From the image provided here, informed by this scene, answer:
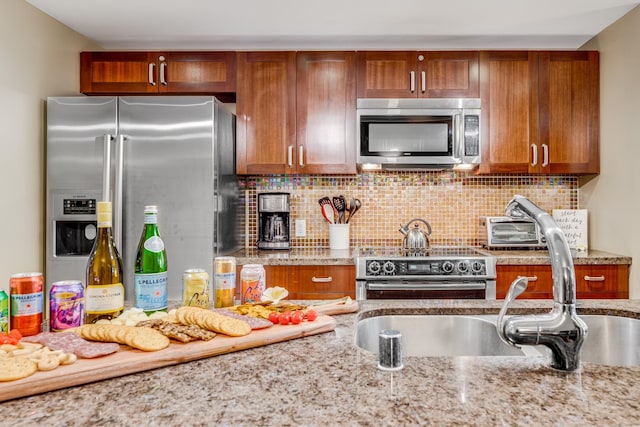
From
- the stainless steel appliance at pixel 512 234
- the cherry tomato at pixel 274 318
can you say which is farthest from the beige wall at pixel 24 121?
the stainless steel appliance at pixel 512 234

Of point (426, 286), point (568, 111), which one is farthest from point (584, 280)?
point (568, 111)

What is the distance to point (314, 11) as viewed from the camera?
110 inches

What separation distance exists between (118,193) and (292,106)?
1.30 meters

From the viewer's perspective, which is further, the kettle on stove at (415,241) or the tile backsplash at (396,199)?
the tile backsplash at (396,199)

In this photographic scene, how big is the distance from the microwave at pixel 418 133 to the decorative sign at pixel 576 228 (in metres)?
0.77

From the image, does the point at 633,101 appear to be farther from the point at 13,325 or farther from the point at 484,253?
Result: the point at 13,325

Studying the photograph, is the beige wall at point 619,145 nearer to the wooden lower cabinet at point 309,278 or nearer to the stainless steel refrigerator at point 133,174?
the wooden lower cabinet at point 309,278

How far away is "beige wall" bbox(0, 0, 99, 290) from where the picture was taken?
2.49m

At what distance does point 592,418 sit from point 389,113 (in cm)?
269

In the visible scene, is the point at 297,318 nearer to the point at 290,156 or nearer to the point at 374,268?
the point at 374,268

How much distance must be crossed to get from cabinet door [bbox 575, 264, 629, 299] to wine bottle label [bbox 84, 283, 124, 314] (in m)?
2.73

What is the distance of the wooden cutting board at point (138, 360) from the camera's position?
0.80 metres

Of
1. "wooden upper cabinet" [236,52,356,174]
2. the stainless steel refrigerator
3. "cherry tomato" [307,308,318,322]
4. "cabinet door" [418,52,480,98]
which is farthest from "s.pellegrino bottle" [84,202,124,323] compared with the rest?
"cabinet door" [418,52,480,98]

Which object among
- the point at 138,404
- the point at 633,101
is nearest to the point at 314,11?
the point at 633,101
